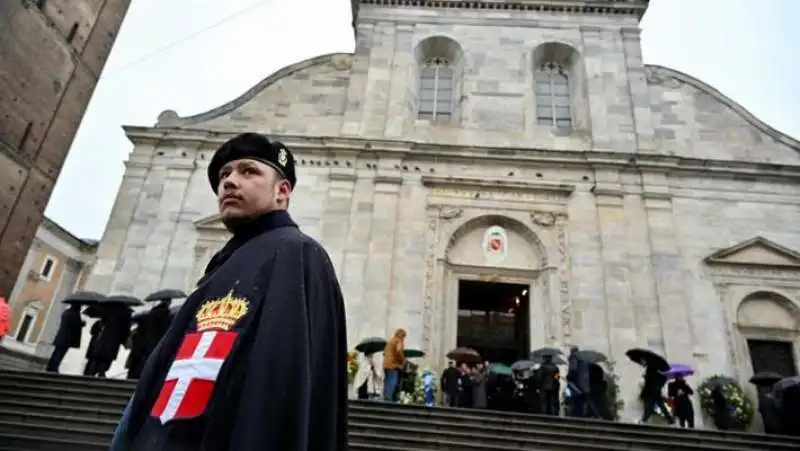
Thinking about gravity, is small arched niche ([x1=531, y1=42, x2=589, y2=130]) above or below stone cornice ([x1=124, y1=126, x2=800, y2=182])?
above

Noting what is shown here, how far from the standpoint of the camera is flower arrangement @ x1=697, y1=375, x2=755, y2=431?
1315 cm

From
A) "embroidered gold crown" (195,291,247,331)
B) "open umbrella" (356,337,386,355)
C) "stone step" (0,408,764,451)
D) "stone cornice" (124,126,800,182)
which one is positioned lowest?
"embroidered gold crown" (195,291,247,331)

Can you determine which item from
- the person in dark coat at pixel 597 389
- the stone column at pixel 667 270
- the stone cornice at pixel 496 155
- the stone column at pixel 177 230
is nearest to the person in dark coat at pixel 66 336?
the stone column at pixel 177 230

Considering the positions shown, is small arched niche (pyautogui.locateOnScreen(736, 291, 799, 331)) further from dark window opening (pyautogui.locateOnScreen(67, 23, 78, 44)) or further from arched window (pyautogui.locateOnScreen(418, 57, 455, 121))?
dark window opening (pyautogui.locateOnScreen(67, 23, 78, 44))

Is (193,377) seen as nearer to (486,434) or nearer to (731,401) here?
(486,434)

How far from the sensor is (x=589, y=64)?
19328 mm

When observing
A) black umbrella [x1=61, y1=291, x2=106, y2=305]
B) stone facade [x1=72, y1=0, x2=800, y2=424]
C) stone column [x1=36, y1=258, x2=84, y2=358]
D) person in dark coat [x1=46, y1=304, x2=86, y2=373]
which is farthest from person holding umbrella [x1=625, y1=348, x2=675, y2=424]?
stone column [x1=36, y1=258, x2=84, y2=358]

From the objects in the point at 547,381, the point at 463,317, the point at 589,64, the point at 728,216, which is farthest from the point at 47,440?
the point at 589,64

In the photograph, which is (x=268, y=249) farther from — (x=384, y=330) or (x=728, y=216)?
(x=728, y=216)

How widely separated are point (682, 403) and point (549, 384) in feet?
10.4

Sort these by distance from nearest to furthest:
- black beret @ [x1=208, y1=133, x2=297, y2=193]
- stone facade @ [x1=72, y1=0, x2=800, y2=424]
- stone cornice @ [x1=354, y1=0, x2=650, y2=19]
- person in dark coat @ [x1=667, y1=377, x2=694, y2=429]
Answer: black beret @ [x1=208, y1=133, x2=297, y2=193]
person in dark coat @ [x1=667, y1=377, x2=694, y2=429]
stone facade @ [x1=72, y1=0, x2=800, y2=424]
stone cornice @ [x1=354, y1=0, x2=650, y2=19]

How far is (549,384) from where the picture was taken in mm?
11430

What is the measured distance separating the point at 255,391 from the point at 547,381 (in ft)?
36.1

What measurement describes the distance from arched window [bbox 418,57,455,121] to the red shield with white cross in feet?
59.0
